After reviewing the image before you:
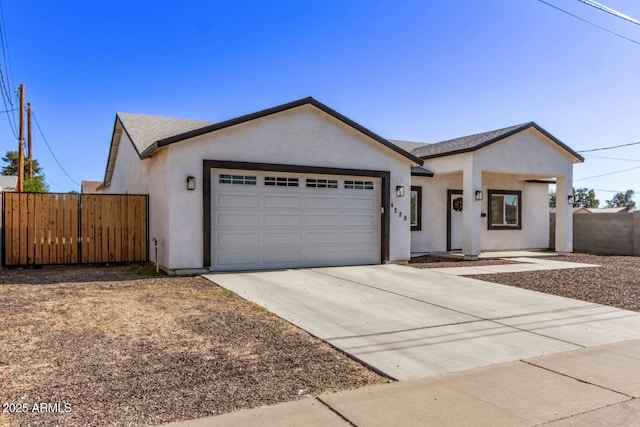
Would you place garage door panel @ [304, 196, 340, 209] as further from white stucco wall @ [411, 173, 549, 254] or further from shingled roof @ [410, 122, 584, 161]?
shingled roof @ [410, 122, 584, 161]

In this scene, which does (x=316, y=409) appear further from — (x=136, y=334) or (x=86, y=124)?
(x=86, y=124)

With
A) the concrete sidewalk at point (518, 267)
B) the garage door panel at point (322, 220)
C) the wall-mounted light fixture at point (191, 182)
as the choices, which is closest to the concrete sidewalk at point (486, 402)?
the concrete sidewalk at point (518, 267)

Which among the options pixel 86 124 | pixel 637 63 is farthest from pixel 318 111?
pixel 86 124

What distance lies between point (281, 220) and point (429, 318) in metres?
5.59

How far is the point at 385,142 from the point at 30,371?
391 inches

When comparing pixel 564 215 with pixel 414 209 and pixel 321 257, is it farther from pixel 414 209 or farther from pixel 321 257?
pixel 321 257

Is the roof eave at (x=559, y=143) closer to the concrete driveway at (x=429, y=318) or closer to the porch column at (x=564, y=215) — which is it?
the porch column at (x=564, y=215)

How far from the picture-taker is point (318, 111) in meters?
11.6

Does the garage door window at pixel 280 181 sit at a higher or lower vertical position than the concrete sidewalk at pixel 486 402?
higher

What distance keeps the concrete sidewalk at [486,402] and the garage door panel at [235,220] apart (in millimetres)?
7400

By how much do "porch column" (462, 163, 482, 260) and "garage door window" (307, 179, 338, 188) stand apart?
5.07 metres

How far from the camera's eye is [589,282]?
1010 centimetres

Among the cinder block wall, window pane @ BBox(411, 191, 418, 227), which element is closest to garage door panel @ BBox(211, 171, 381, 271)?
window pane @ BBox(411, 191, 418, 227)

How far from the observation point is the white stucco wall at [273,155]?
10.2 metres
